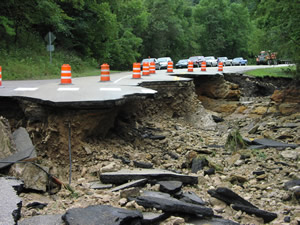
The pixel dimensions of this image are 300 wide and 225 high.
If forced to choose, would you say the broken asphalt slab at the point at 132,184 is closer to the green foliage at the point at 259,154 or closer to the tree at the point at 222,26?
the green foliage at the point at 259,154

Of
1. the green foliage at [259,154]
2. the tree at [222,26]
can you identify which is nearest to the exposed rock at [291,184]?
the green foliage at [259,154]

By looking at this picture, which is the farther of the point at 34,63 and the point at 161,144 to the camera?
the point at 34,63

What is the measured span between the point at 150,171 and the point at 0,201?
3.01 metres

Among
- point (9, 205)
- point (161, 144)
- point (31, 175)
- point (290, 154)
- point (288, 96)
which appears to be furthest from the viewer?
point (288, 96)

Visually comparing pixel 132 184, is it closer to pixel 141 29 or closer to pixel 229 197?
pixel 229 197

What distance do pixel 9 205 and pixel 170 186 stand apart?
9.03 ft

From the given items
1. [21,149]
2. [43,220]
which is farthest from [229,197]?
[21,149]

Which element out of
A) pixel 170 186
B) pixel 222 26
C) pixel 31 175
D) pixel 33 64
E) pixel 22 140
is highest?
pixel 222 26

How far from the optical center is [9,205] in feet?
16.1

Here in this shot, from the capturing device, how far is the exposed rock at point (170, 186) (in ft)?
20.5

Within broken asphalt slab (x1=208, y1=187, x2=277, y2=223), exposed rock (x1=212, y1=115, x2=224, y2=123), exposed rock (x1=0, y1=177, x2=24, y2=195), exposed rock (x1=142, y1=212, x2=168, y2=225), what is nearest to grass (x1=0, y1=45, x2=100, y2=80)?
exposed rock (x1=212, y1=115, x2=224, y2=123)

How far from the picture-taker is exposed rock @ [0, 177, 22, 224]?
14.8 ft

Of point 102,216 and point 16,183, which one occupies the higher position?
point 16,183

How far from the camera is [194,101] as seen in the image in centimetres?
1542
